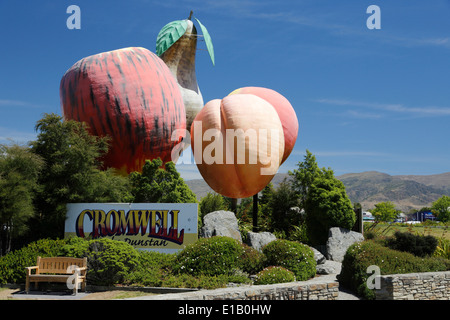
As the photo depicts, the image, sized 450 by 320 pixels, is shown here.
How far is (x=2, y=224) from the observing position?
13.3 metres

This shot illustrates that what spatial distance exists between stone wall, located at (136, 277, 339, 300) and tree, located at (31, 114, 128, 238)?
25.5 feet

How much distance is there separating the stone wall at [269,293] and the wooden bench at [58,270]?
4093 millimetres

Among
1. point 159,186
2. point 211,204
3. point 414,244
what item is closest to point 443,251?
point 414,244

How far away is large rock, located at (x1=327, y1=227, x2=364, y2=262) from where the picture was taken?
16438 mm

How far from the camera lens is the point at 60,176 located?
14711mm

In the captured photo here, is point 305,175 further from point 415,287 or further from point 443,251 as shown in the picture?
point 415,287

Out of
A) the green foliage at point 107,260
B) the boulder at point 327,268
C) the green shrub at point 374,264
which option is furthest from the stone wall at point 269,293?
the boulder at point 327,268

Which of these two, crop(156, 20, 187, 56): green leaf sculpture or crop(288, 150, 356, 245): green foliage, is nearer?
crop(288, 150, 356, 245): green foliage

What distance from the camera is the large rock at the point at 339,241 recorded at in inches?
647

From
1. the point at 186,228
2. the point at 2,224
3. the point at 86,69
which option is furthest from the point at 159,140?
the point at 2,224

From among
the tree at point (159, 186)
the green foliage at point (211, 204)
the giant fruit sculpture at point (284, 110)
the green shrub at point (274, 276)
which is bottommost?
the green shrub at point (274, 276)

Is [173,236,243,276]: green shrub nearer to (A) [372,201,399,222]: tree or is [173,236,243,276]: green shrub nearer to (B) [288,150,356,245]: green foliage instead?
(B) [288,150,356,245]: green foliage

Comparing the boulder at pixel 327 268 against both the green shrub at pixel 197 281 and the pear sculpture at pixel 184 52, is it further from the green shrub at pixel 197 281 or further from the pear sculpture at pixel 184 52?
the pear sculpture at pixel 184 52

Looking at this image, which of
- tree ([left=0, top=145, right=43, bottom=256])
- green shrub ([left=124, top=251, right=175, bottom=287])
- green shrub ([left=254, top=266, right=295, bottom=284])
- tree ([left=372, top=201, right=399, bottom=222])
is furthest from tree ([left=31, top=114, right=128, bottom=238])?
tree ([left=372, top=201, right=399, bottom=222])
